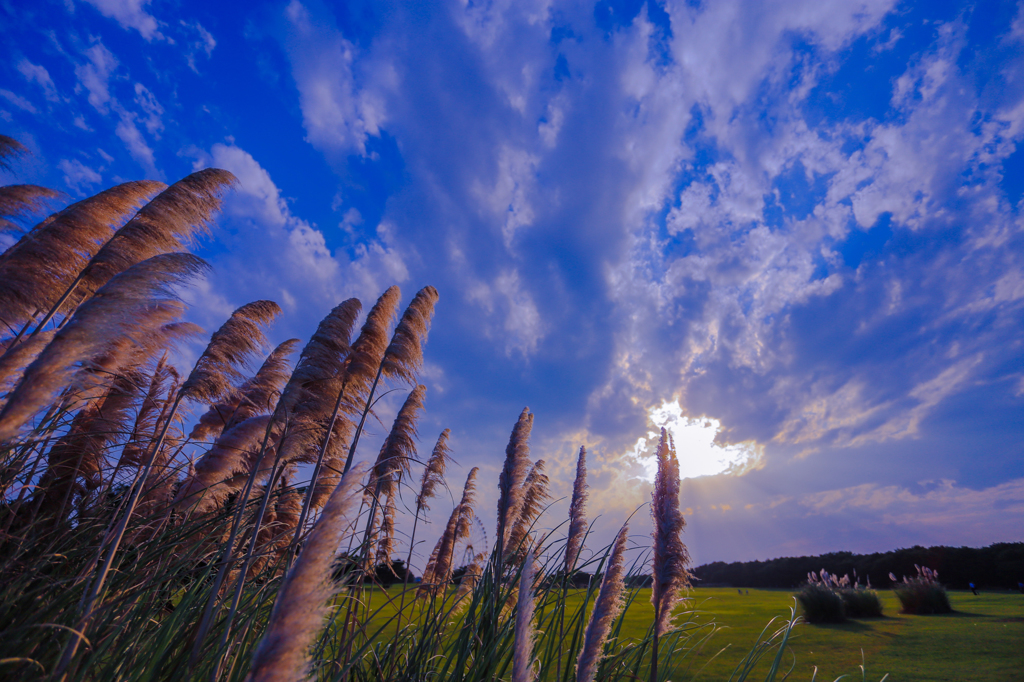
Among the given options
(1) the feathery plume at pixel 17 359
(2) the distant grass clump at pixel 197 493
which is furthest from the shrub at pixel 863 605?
(1) the feathery plume at pixel 17 359

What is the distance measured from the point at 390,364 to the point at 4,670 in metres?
2.63

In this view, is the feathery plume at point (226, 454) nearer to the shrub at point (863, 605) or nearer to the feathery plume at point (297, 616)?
the feathery plume at point (297, 616)

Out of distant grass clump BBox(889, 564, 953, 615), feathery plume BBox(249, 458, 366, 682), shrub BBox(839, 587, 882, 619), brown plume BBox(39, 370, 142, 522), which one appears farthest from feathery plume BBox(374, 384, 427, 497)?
distant grass clump BBox(889, 564, 953, 615)

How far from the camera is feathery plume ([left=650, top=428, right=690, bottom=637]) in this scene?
7.51 feet

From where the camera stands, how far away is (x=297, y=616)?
0.98m

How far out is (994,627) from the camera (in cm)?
980

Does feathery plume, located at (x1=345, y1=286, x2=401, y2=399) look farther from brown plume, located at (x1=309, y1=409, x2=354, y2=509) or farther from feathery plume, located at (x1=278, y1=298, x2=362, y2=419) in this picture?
brown plume, located at (x1=309, y1=409, x2=354, y2=509)

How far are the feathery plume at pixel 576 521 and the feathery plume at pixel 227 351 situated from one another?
3415 millimetres

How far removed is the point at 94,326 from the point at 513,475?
3531 millimetres

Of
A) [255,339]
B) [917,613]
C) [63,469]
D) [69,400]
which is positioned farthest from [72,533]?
[917,613]

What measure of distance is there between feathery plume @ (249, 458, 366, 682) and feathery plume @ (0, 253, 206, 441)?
2.16 meters

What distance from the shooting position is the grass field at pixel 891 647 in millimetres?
6484

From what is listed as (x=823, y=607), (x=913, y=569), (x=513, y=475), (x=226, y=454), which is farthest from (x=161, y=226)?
(x=913, y=569)

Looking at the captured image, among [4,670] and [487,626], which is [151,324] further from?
[487,626]
